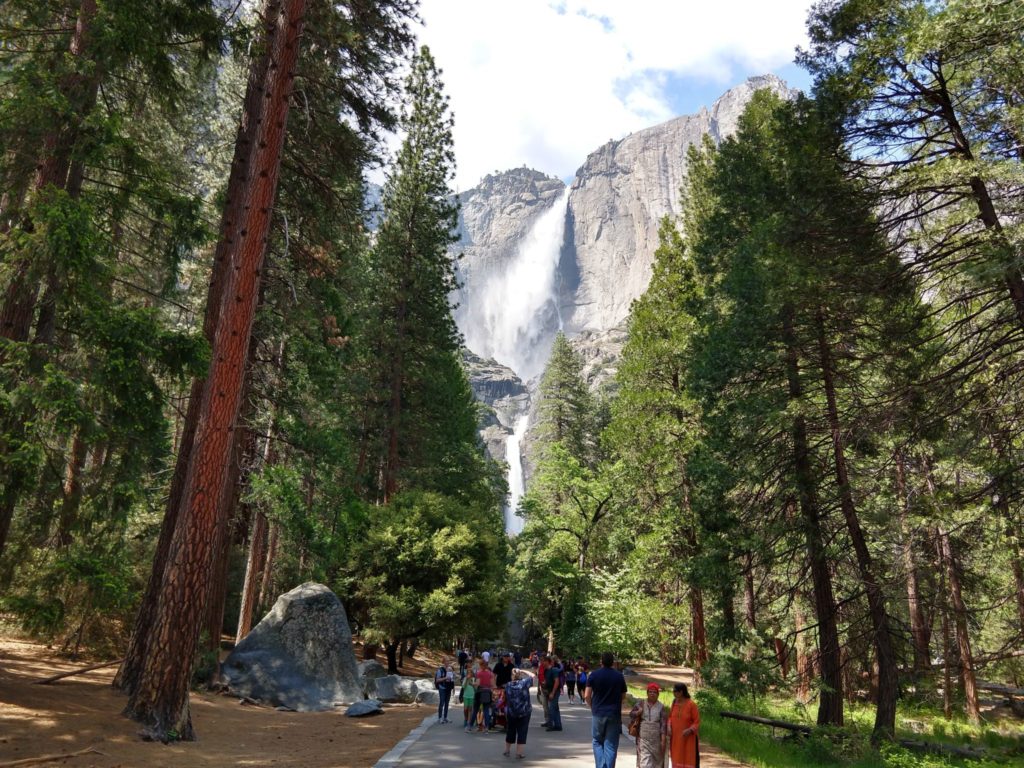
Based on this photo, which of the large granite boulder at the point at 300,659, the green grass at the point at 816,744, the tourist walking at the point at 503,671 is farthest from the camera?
the large granite boulder at the point at 300,659

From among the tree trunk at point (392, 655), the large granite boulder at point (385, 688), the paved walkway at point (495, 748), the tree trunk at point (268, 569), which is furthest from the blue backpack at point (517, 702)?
the tree trunk at point (268, 569)

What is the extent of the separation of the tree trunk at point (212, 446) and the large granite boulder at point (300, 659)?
19.1ft

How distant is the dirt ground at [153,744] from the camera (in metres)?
7.26

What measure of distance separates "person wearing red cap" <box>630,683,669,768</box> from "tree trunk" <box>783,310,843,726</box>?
6527 millimetres

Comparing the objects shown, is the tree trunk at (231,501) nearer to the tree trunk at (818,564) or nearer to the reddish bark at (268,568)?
the reddish bark at (268,568)

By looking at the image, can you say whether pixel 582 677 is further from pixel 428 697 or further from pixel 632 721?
pixel 632 721

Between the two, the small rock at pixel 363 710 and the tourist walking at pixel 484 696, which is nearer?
the tourist walking at pixel 484 696

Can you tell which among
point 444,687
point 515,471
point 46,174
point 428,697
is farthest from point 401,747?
point 515,471

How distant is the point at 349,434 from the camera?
26609 millimetres

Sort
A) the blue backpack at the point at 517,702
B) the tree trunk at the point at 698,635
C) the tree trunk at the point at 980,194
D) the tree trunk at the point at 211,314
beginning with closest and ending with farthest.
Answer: the tree trunk at the point at 980,194 < the blue backpack at the point at 517,702 < the tree trunk at the point at 211,314 < the tree trunk at the point at 698,635

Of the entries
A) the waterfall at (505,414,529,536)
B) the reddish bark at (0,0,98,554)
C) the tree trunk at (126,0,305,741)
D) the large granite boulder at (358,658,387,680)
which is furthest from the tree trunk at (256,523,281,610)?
the waterfall at (505,414,529,536)

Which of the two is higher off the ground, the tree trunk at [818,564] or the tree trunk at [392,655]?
the tree trunk at [818,564]

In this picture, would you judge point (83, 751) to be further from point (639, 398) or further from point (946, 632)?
point (946, 632)

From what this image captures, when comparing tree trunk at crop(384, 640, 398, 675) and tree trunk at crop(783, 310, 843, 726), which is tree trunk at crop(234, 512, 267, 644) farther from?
tree trunk at crop(783, 310, 843, 726)
